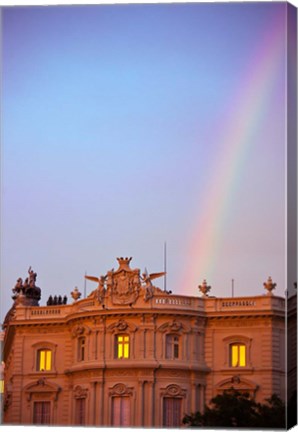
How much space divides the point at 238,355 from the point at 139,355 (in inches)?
128

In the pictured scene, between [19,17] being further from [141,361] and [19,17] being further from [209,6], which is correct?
[141,361]

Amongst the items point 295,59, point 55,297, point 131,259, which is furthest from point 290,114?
point 55,297

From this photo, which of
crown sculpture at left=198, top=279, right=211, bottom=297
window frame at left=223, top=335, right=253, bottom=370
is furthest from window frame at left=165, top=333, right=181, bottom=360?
crown sculpture at left=198, top=279, right=211, bottom=297

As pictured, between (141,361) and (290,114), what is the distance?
10399 millimetres

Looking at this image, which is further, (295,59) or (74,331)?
(74,331)

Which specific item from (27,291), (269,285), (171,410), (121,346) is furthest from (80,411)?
(269,285)

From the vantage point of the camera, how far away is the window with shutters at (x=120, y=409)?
4997 cm

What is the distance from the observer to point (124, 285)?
50.3 metres

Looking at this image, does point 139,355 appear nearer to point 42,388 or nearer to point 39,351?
point 42,388

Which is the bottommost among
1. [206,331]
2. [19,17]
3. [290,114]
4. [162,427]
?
[162,427]

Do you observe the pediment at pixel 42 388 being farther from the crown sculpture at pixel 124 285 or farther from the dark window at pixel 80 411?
the crown sculpture at pixel 124 285

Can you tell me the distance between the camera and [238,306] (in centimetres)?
5038

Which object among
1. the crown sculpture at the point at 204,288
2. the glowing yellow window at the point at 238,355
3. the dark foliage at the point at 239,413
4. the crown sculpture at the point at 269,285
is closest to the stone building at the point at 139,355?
the glowing yellow window at the point at 238,355

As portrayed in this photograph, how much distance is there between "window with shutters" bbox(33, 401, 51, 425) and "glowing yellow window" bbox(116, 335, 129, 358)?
2861mm
